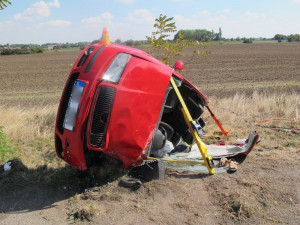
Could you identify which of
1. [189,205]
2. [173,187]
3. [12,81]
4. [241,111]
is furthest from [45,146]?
[12,81]

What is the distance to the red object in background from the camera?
303cm

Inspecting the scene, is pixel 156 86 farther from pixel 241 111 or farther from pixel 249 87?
pixel 249 87

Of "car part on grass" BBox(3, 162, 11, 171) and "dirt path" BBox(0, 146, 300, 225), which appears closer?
"dirt path" BBox(0, 146, 300, 225)

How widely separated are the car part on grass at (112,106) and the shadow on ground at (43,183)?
0.37 m

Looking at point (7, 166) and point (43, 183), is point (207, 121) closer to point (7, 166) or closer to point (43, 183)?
point (43, 183)

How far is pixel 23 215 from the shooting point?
3.15 meters

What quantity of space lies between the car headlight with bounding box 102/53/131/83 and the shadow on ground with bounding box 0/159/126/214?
1.42 m

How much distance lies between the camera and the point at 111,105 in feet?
9.99

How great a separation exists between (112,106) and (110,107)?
24mm

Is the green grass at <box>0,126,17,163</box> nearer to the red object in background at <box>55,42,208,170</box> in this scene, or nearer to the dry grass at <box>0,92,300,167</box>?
the dry grass at <box>0,92,300,167</box>

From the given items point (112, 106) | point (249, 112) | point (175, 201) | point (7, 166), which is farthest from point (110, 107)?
point (249, 112)

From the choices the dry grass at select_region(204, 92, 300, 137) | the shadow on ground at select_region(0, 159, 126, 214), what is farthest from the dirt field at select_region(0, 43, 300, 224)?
the dry grass at select_region(204, 92, 300, 137)

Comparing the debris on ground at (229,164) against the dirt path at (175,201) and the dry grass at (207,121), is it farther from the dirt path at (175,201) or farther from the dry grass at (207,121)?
the dry grass at (207,121)

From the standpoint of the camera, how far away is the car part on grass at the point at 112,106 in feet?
9.95
